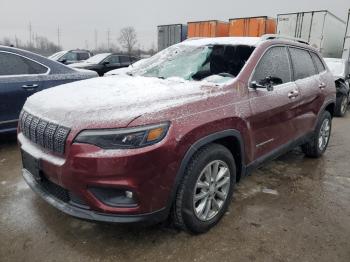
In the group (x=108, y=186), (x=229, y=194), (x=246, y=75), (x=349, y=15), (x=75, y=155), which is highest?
(x=349, y=15)

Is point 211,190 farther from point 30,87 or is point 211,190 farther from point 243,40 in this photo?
point 30,87

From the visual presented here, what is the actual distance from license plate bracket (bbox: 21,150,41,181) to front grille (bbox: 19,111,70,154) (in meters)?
0.13

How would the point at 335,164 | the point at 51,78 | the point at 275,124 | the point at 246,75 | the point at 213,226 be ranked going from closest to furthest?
the point at 213,226 < the point at 246,75 < the point at 275,124 < the point at 335,164 < the point at 51,78

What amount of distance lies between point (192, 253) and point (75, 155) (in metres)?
1.20

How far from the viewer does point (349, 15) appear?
1109 centimetres

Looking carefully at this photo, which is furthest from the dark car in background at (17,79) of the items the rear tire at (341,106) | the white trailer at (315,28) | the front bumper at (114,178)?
the white trailer at (315,28)

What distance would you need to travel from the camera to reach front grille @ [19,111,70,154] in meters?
2.47

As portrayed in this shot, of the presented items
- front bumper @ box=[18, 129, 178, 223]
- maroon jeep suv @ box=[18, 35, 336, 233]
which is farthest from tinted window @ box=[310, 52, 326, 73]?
front bumper @ box=[18, 129, 178, 223]

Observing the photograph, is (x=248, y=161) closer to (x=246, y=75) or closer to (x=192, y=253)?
(x=246, y=75)

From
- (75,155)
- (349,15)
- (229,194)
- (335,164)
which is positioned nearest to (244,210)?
(229,194)

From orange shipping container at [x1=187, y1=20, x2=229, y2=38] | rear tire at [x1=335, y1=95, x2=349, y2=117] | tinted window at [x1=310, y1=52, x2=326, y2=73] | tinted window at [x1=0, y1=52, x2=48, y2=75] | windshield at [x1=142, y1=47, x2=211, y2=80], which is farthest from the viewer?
orange shipping container at [x1=187, y1=20, x2=229, y2=38]

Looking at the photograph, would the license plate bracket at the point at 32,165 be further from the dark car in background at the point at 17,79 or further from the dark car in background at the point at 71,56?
the dark car in background at the point at 71,56

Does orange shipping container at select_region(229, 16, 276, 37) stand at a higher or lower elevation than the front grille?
higher

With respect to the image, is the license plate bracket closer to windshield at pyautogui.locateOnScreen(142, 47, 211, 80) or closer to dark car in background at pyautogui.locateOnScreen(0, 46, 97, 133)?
windshield at pyautogui.locateOnScreen(142, 47, 211, 80)
